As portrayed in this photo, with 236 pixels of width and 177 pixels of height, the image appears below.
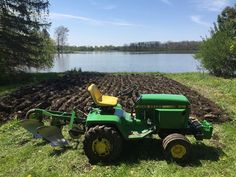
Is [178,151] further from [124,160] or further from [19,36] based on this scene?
[19,36]

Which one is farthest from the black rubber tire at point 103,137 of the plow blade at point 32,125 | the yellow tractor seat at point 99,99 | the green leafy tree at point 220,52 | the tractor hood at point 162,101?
the green leafy tree at point 220,52

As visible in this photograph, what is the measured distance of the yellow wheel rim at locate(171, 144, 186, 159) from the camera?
5.29 meters

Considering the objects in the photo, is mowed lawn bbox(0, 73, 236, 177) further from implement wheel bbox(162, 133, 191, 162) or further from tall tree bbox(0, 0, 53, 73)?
tall tree bbox(0, 0, 53, 73)

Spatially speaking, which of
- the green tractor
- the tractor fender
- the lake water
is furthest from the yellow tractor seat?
the lake water

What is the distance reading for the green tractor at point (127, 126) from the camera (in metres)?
5.29

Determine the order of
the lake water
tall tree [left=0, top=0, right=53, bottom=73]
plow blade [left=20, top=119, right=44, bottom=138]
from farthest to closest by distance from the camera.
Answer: the lake water < tall tree [left=0, top=0, right=53, bottom=73] < plow blade [left=20, top=119, right=44, bottom=138]

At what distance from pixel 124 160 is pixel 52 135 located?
1.60 metres

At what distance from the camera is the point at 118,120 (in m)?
5.45

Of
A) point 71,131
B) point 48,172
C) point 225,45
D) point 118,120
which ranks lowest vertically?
point 48,172

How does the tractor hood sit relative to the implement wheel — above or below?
above

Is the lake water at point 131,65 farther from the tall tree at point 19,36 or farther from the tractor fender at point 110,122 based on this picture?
the tractor fender at point 110,122

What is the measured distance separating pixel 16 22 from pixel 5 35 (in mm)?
1194

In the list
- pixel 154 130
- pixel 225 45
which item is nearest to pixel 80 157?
pixel 154 130

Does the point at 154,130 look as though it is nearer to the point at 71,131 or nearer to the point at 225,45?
the point at 71,131
